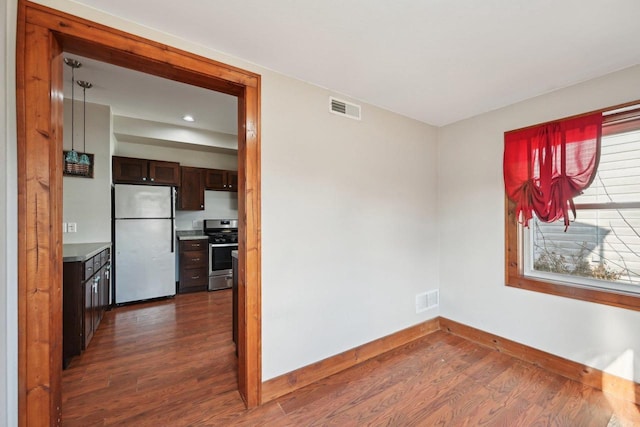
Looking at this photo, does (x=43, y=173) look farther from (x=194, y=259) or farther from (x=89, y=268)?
(x=194, y=259)

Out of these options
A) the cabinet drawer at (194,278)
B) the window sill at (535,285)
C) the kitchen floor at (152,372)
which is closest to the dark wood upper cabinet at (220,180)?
the cabinet drawer at (194,278)

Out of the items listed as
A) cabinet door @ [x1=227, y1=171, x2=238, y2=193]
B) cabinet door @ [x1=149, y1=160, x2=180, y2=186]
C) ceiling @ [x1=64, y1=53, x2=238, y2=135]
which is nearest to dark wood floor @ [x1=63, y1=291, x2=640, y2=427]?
cabinet door @ [x1=149, y1=160, x2=180, y2=186]

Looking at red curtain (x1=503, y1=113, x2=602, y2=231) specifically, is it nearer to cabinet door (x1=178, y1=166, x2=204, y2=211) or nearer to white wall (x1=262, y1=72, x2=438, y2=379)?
white wall (x1=262, y1=72, x2=438, y2=379)

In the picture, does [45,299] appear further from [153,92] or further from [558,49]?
→ [558,49]

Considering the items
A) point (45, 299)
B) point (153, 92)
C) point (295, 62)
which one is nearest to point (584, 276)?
point (295, 62)

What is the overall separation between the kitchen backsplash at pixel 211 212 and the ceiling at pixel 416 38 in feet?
13.0

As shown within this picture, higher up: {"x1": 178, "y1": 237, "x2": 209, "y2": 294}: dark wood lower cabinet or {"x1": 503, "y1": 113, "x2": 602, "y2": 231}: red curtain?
{"x1": 503, "y1": 113, "x2": 602, "y2": 231}: red curtain

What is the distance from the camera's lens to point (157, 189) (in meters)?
4.12

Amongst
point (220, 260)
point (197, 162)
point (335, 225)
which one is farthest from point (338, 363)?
point (197, 162)

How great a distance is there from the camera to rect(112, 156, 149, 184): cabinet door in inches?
157

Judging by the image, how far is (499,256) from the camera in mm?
2654

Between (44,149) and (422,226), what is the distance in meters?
3.17

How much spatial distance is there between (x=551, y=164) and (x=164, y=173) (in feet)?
16.9

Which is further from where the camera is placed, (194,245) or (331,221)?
(194,245)
